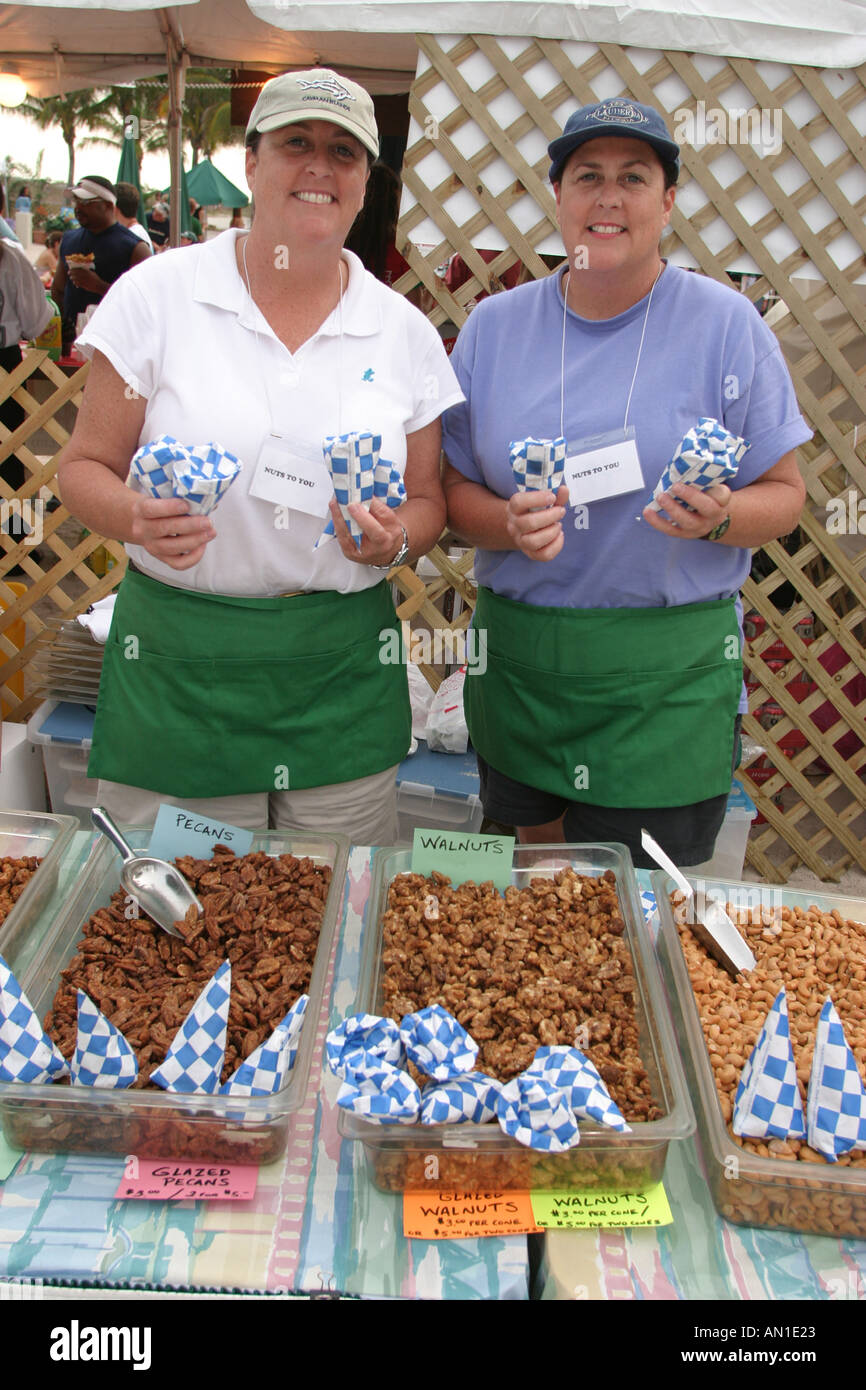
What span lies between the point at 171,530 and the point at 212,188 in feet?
54.3

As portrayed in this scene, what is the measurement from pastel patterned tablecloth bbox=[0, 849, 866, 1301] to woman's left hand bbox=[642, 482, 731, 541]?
99cm

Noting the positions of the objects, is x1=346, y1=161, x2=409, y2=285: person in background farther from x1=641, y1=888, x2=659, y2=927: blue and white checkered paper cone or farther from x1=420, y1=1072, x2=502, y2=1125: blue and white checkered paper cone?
x1=420, y1=1072, x2=502, y2=1125: blue and white checkered paper cone

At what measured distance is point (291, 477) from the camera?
1.65 m

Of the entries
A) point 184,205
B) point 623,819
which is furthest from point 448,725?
point 184,205

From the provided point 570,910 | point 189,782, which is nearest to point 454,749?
point 189,782

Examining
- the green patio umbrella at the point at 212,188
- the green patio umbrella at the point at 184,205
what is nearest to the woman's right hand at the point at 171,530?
the green patio umbrella at the point at 184,205

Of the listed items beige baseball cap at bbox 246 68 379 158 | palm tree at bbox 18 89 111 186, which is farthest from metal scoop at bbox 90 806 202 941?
palm tree at bbox 18 89 111 186

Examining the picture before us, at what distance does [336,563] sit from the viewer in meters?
1.78

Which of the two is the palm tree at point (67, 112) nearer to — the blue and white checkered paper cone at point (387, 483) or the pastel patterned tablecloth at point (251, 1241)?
the blue and white checkered paper cone at point (387, 483)

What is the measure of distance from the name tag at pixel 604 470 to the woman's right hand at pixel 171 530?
622 millimetres

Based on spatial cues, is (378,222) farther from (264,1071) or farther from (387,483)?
(264,1071)

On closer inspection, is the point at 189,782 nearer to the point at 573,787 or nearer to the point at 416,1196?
the point at 573,787

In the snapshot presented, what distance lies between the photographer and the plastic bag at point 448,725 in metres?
3.40

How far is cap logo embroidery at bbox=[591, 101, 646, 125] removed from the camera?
1679 mm
